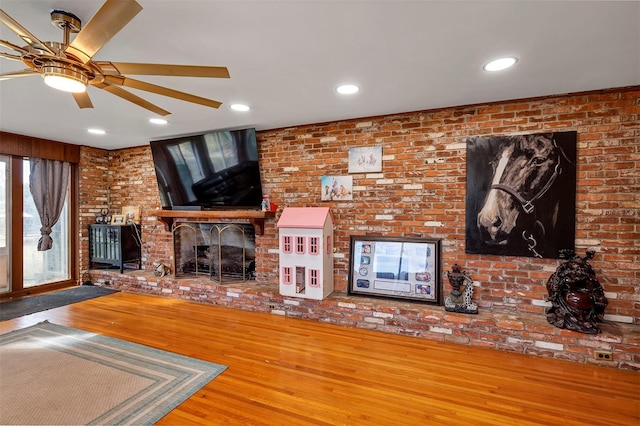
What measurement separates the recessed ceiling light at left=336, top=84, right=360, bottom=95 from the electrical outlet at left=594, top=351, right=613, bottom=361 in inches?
115

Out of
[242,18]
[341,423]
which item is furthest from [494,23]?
[341,423]

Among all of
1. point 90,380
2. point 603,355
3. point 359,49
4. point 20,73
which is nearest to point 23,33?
point 20,73

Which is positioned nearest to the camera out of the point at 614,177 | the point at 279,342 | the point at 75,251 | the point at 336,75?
the point at 336,75

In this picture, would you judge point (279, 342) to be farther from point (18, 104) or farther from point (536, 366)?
Answer: point (18, 104)

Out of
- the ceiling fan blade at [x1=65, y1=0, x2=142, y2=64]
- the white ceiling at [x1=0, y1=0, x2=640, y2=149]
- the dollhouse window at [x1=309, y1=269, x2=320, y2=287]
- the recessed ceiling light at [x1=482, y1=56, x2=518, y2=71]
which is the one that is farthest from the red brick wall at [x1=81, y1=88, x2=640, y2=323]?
the ceiling fan blade at [x1=65, y1=0, x2=142, y2=64]

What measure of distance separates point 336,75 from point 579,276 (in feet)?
8.45

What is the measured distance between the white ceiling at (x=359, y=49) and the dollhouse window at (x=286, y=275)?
1.75 meters

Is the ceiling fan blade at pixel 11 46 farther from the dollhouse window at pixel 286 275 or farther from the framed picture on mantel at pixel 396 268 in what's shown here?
the framed picture on mantel at pixel 396 268

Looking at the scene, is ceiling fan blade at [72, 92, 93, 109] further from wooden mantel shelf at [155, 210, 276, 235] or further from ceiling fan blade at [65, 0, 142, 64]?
wooden mantel shelf at [155, 210, 276, 235]

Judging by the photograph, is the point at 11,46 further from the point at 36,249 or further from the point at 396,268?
the point at 36,249

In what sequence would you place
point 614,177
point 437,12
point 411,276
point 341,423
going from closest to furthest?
point 437,12 < point 341,423 < point 614,177 < point 411,276

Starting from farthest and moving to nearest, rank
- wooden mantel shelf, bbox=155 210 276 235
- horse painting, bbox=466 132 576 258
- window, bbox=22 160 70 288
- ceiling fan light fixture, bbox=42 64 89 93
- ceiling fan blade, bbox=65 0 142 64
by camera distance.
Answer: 1. window, bbox=22 160 70 288
2. wooden mantel shelf, bbox=155 210 276 235
3. horse painting, bbox=466 132 576 258
4. ceiling fan light fixture, bbox=42 64 89 93
5. ceiling fan blade, bbox=65 0 142 64

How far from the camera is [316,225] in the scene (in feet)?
10.7

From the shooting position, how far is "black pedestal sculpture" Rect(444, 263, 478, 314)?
2.91m
